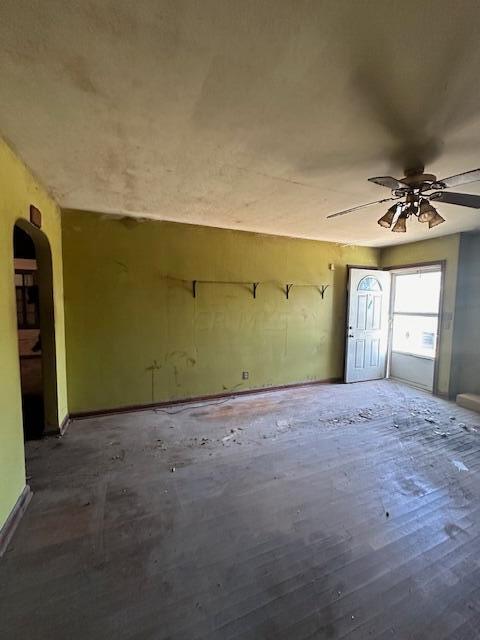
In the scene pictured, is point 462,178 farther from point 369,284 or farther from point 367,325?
point 367,325

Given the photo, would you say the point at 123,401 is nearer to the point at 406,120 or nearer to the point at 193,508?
the point at 193,508

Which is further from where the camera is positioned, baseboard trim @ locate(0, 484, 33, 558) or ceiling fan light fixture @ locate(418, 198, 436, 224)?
ceiling fan light fixture @ locate(418, 198, 436, 224)

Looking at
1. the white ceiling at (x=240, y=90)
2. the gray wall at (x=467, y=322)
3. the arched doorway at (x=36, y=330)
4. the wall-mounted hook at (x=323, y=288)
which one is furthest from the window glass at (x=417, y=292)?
the arched doorway at (x=36, y=330)

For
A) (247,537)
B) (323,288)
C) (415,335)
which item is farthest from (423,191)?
(415,335)

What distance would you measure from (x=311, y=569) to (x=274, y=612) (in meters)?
0.31

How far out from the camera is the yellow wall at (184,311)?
11.0 feet

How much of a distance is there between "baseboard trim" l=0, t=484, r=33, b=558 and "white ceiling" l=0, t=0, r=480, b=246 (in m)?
2.28

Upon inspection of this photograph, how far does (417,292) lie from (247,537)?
4650mm

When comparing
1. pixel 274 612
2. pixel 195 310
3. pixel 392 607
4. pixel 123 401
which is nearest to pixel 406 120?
pixel 392 607

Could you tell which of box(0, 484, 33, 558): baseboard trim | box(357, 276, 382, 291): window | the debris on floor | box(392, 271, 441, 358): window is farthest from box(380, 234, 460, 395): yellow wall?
box(0, 484, 33, 558): baseboard trim

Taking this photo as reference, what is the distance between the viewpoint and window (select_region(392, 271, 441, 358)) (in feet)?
15.0

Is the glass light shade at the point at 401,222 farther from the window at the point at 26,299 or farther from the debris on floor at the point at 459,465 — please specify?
the window at the point at 26,299

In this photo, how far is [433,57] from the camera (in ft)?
3.81

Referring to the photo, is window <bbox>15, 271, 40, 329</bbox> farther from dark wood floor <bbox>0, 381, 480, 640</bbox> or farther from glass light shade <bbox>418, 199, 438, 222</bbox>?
glass light shade <bbox>418, 199, 438, 222</bbox>
